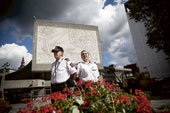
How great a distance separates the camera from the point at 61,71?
2525mm

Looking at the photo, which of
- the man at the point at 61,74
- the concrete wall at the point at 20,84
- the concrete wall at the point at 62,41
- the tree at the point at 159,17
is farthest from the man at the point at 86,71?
the concrete wall at the point at 62,41

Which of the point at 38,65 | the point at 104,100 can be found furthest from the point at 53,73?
the point at 38,65

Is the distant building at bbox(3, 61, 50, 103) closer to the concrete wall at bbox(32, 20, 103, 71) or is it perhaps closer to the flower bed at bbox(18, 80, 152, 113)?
the concrete wall at bbox(32, 20, 103, 71)

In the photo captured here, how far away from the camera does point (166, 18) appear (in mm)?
8625

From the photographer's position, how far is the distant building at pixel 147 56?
19.5 m

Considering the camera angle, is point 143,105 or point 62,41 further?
point 62,41

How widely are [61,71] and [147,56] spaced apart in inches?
934

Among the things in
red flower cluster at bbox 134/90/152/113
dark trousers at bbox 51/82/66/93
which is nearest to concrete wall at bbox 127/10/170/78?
red flower cluster at bbox 134/90/152/113

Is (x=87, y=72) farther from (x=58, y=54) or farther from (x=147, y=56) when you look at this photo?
(x=147, y=56)

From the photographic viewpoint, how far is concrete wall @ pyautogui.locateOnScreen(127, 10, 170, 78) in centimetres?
1950

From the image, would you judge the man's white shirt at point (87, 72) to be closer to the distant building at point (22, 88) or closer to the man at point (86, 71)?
the man at point (86, 71)

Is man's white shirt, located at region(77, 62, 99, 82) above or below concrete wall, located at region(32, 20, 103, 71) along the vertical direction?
below

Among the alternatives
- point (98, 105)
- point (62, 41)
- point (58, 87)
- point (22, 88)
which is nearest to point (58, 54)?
point (58, 87)

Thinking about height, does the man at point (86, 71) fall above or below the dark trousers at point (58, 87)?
above
